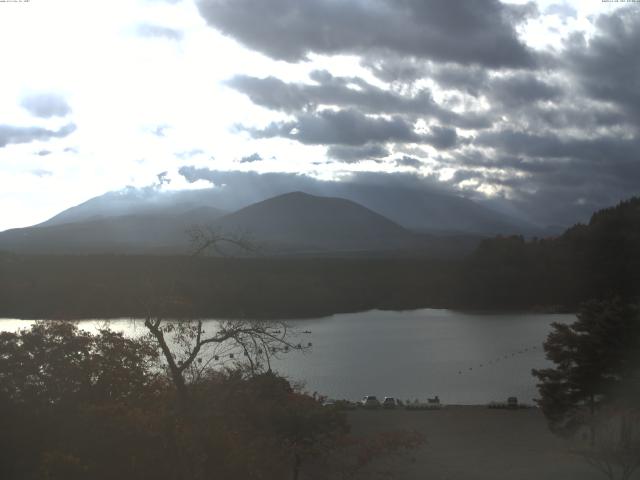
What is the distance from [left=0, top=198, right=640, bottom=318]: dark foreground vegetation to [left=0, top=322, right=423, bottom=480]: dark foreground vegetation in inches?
1115

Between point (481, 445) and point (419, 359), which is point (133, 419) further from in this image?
point (419, 359)

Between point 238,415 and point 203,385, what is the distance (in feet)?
1.89

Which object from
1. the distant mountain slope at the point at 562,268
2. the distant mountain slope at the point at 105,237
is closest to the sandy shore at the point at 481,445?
the distant mountain slope at the point at 562,268

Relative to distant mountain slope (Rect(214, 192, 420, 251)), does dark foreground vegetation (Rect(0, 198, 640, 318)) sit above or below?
below

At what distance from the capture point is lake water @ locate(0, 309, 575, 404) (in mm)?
20562

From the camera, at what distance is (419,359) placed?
26016mm

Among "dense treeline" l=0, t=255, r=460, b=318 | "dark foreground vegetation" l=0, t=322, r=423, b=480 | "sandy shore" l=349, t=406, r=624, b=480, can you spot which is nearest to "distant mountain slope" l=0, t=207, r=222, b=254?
"dense treeline" l=0, t=255, r=460, b=318

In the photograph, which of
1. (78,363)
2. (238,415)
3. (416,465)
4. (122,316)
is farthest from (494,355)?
(78,363)

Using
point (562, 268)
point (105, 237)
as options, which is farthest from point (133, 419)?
point (105, 237)

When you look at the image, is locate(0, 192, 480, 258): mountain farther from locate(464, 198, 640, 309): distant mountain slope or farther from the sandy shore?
the sandy shore

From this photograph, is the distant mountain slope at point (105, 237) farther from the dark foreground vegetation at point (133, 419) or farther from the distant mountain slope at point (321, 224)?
the dark foreground vegetation at point (133, 419)

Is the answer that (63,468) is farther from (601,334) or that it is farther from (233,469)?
(601,334)

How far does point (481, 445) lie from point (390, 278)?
43.8 m

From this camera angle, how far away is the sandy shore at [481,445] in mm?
11008
